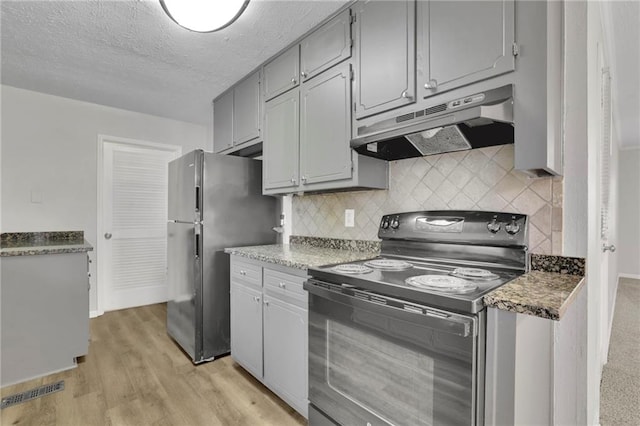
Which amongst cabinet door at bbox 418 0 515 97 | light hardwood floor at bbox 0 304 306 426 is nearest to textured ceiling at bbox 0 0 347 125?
cabinet door at bbox 418 0 515 97

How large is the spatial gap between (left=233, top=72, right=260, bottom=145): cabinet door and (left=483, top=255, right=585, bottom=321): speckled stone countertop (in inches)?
85.8

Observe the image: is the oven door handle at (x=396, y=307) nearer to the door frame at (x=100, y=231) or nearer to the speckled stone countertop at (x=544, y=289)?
the speckled stone countertop at (x=544, y=289)

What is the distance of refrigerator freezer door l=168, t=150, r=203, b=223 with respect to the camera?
8.30 feet

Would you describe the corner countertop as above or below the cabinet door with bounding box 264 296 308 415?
above

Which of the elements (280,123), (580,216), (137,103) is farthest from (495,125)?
(137,103)

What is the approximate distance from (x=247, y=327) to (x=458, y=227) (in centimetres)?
157

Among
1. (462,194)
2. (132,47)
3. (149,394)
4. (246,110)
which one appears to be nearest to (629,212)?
(462,194)

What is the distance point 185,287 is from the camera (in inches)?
107

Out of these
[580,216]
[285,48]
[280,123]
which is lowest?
[580,216]

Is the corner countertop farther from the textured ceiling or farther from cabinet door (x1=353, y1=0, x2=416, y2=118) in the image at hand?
the textured ceiling

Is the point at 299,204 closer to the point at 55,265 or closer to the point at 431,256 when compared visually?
the point at 431,256

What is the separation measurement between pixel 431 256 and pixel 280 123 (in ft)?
4.87

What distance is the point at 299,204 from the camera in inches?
110

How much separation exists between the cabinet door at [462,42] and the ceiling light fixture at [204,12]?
0.99 m
